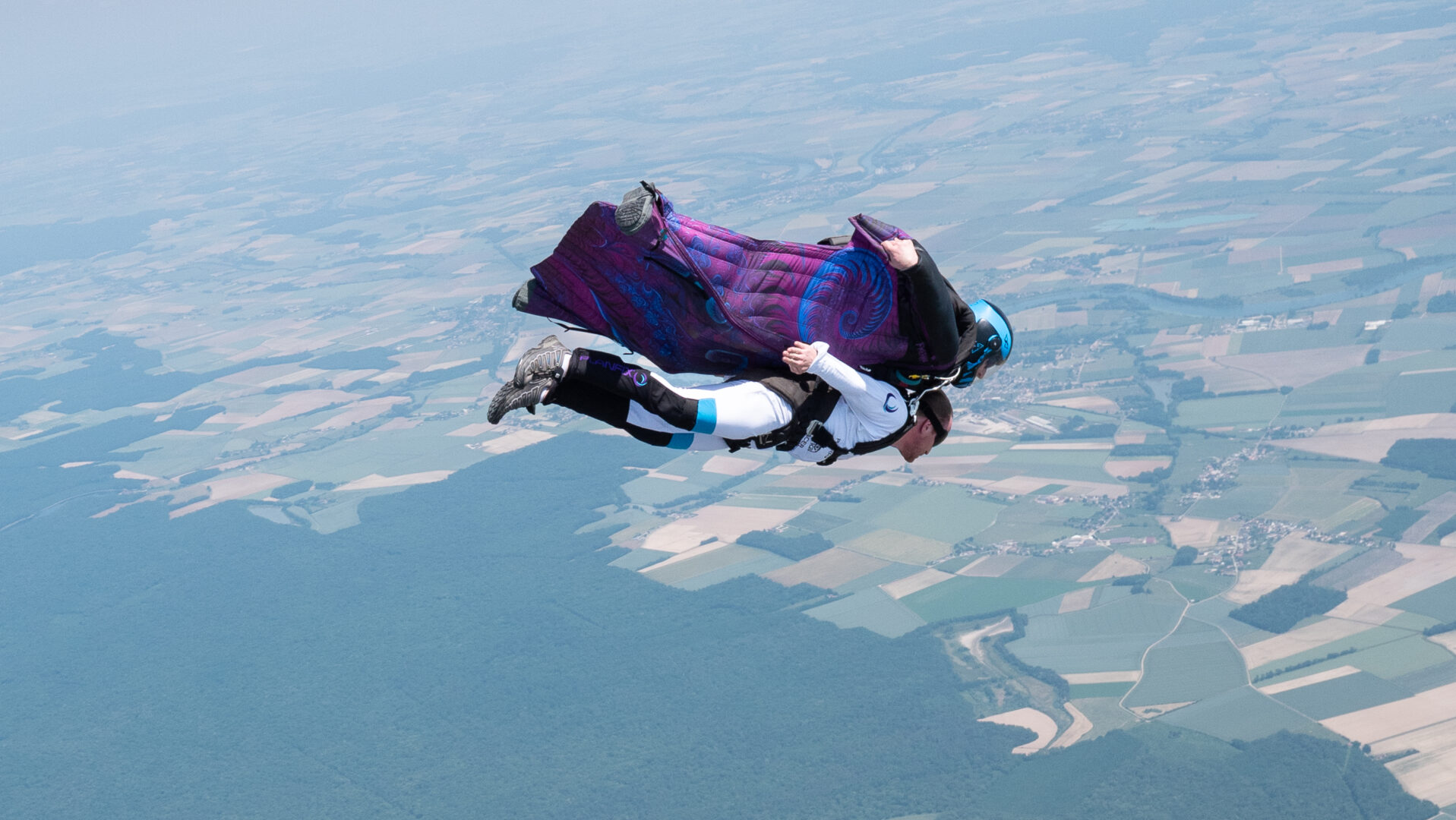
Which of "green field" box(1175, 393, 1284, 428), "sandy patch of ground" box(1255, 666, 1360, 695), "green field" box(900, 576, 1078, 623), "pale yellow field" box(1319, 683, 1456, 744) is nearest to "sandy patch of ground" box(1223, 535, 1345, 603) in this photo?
"sandy patch of ground" box(1255, 666, 1360, 695)

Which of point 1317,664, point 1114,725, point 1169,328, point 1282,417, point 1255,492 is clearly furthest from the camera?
point 1169,328

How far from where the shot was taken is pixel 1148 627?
448 feet

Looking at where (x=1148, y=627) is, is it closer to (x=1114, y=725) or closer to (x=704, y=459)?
(x=1114, y=725)

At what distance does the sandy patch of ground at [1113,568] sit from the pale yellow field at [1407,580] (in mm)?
23152

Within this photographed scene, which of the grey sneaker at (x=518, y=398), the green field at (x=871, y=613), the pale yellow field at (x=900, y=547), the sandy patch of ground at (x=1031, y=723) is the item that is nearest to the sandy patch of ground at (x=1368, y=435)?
the pale yellow field at (x=900, y=547)

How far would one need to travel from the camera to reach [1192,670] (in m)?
134

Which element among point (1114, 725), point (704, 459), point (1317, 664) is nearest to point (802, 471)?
point (704, 459)

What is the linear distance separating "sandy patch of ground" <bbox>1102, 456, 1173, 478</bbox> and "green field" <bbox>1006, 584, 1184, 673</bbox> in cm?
1870

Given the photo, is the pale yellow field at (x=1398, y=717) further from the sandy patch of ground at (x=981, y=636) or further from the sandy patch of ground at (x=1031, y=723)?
the sandy patch of ground at (x=981, y=636)

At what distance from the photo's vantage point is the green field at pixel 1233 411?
526 ft

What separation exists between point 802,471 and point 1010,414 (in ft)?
92.3

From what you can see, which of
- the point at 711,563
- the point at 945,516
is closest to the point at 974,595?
the point at 945,516

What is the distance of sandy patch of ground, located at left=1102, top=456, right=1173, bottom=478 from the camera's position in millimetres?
155875

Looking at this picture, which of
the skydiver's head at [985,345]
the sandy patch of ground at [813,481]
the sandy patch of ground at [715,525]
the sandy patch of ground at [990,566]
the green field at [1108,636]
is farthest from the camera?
the sandy patch of ground at [813,481]
